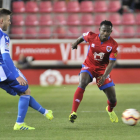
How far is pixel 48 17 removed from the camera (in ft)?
61.6

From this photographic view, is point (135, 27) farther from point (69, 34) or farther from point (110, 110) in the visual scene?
point (110, 110)

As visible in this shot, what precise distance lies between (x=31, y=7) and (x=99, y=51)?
508 inches

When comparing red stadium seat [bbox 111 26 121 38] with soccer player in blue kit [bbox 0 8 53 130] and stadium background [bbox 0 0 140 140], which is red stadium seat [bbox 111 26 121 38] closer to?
stadium background [bbox 0 0 140 140]

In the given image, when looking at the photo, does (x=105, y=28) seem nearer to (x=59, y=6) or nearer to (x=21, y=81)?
(x=21, y=81)

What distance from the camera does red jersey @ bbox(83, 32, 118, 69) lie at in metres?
6.66

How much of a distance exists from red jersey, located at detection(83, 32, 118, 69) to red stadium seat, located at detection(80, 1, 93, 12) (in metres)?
12.3

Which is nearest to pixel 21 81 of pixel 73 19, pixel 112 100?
pixel 112 100

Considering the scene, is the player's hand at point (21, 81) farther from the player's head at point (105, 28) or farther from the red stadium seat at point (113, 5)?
the red stadium seat at point (113, 5)

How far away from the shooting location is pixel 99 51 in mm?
6730

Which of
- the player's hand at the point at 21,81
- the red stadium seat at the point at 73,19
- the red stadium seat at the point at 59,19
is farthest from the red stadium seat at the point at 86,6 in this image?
the player's hand at the point at 21,81

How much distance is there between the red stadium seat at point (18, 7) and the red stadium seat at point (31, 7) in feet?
0.65

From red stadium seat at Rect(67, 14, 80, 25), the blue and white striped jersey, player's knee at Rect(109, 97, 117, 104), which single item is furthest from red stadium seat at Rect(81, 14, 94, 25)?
the blue and white striped jersey

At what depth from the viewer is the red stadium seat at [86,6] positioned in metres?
19.0

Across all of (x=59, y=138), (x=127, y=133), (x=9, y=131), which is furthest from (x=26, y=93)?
(x=127, y=133)
